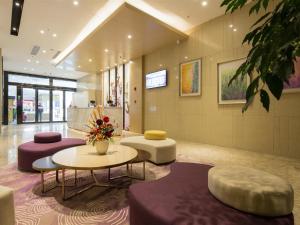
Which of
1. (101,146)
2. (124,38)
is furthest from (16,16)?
(101,146)

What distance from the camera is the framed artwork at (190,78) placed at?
5905mm

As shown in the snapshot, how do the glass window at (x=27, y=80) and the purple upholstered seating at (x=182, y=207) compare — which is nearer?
the purple upholstered seating at (x=182, y=207)

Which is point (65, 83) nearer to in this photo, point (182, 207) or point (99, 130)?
point (99, 130)

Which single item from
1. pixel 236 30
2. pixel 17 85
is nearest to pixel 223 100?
pixel 236 30

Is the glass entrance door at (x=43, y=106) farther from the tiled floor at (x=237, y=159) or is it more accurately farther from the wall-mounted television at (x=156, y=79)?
the wall-mounted television at (x=156, y=79)

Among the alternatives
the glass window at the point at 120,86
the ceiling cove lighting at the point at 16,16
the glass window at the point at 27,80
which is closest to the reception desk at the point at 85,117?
the glass window at the point at 120,86

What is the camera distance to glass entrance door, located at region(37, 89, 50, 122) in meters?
14.1

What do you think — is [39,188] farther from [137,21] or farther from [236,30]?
[236,30]

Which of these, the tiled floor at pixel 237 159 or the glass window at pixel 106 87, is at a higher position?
the glass window at pixel 106 87

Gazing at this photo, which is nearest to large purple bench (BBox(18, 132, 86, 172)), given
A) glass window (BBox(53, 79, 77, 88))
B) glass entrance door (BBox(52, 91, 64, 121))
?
glass entrance door (BBox(52, 91, 64, 121))

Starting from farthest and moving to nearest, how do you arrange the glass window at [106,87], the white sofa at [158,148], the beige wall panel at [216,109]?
1. the glass window at [106,87]
2. the beige wall panel at [216,109]
3. the white sofa at [158,148]

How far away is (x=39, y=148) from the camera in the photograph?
11.2 feet

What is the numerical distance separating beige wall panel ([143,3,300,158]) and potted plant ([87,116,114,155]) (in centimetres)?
372

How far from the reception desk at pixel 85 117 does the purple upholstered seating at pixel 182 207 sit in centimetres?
577
